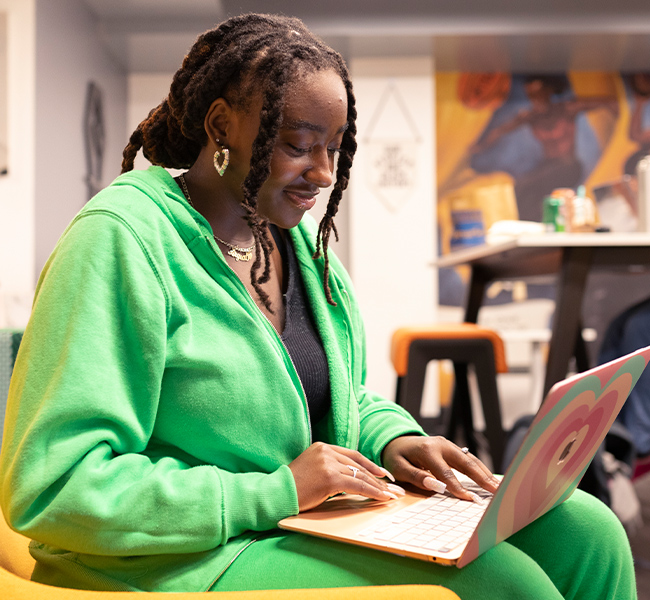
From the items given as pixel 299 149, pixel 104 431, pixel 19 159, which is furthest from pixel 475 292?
pixel 104 431

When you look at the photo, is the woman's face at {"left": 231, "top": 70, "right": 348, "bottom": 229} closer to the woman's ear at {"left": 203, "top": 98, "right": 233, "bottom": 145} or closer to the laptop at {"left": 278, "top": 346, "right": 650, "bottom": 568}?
the woman's ear at {"left": 203, "top": 98, "right": 233, "bottom": 145}

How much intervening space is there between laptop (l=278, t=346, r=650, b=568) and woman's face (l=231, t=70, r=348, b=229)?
1.30ft

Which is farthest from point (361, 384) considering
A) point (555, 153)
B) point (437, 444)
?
point (555, 153)

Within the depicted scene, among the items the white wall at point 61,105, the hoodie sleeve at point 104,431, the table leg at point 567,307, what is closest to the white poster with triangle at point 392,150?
the white wall at point 61,105

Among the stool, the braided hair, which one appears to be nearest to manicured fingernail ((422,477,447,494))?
Result: the braided hair

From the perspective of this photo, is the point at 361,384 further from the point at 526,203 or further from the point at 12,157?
the point at 526,203

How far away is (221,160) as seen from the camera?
34.8 inches

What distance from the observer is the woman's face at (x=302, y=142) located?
32.6 inches

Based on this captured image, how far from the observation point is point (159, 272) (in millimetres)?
720

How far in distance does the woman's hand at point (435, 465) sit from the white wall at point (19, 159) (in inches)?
117

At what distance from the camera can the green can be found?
8.42 feet

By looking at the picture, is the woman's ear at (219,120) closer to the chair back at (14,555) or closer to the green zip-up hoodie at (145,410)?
the green zip-up hoodie at (145,410)

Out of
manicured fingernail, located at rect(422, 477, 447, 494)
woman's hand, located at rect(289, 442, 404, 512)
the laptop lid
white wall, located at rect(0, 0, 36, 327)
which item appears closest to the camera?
the laptop lid

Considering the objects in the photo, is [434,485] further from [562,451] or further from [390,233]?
[390,233]
